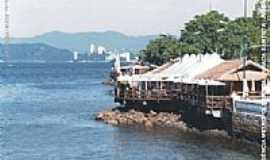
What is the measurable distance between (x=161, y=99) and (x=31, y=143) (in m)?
18.0

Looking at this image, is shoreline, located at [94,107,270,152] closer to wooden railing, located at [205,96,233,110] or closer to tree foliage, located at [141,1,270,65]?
wooden railing, located at [205,96,233,110]

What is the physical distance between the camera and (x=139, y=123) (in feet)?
246

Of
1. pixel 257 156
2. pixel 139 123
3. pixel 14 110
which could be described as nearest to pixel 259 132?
pixel 257 156

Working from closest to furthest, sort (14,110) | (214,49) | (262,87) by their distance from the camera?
(262,87), (14,110), (214,49)

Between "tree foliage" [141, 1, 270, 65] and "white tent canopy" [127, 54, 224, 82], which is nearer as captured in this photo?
"white tent canopy" [127, 54, 224, 82]

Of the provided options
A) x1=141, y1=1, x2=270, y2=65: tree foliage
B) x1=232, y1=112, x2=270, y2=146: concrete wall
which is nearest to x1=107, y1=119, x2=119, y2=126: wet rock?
x1=232, y1=112, x2=270, y2=146: concrete wall

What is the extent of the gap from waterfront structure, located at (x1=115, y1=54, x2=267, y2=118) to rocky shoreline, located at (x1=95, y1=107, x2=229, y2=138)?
4.16ft

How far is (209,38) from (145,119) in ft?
165

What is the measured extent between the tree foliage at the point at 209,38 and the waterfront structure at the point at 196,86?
20.6 m

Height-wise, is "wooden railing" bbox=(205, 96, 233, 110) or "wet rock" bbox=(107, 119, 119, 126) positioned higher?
"wooden railing" bbox=(205, 96, 233, 110)

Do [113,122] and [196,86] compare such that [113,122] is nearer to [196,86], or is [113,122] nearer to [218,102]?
[196,86]

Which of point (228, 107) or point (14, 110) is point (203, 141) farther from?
point (14, 110)

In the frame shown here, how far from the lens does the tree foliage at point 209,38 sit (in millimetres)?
114625

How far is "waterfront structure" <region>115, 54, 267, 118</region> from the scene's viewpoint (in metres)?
63.8
